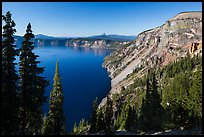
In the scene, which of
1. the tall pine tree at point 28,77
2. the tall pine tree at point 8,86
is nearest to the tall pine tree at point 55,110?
the tall pine tree at point 28,77

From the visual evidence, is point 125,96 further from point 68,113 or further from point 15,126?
point 15,126

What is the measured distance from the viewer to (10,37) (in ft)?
86.6

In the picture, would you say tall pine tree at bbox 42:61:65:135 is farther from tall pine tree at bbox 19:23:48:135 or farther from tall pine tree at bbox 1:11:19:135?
tall pine tree at bbox 1:11:19:135

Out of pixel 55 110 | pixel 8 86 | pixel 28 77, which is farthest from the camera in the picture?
pixel 55 110

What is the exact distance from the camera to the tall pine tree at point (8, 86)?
2484 cm

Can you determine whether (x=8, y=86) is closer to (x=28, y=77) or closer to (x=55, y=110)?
(x=28, y=77)

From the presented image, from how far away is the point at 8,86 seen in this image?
84.4 feet

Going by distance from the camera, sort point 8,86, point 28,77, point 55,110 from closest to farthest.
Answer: point 8,86
point 28,77
point 55,110

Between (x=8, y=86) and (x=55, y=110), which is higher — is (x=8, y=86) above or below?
above

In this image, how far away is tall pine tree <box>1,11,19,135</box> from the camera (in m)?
24.8

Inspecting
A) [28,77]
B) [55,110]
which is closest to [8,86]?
[28,77]

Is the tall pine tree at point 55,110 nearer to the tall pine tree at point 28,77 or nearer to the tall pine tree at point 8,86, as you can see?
the tall pine tree at point 28,77

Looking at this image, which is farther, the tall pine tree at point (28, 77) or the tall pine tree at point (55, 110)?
the tall pine tree at point (55, 110)

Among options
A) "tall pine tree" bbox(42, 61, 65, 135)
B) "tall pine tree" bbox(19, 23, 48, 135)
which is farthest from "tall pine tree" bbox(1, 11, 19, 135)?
"tall pine tree" bbox(42, 61, 65, 135)
